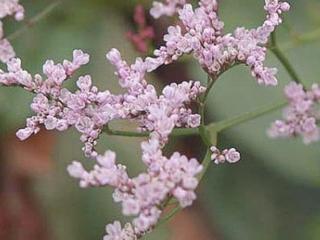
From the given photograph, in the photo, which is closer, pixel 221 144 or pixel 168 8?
pixel 168 8

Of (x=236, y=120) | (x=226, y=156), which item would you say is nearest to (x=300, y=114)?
(x=226, y=156)

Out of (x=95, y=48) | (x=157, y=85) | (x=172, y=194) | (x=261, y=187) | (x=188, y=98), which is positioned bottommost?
(x=172, y=194)

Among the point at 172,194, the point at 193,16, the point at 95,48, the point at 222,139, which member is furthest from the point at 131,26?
the point at 172,194

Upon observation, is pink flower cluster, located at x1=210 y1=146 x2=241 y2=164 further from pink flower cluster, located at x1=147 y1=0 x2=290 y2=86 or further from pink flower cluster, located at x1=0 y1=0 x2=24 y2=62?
pink flower cluster, located at x1=0 y1=0 x2=24 y2=62

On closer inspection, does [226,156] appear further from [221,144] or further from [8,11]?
[221,144]

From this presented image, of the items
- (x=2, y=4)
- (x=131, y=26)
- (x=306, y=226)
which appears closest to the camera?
(x=2, y=4)

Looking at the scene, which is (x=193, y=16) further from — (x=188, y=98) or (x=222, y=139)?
(x=222, y=139)

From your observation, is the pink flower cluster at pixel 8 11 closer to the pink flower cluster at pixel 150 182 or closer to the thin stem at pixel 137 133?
the thin stem at pixel 137 133

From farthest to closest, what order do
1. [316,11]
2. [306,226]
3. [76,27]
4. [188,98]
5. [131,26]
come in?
[131,26]
[76,27]
[306,226]
[316,11]
[188,98]
